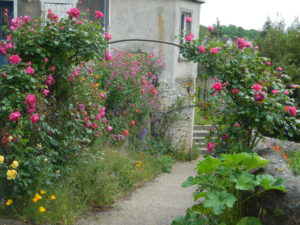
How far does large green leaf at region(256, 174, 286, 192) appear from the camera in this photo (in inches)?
174

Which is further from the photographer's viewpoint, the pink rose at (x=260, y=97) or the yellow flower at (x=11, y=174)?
the pink rose at (x=260, y=97)

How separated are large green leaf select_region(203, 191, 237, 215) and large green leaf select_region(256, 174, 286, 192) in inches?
13.1

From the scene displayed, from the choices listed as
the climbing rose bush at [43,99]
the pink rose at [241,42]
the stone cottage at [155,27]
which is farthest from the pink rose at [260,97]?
the stone cottage at [155,27]

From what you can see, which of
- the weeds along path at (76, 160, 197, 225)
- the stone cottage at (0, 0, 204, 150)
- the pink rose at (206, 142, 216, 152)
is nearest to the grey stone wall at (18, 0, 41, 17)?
the stone cottage at (0, 0, 204, 150)

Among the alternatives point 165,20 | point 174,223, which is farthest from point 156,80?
point 174,223

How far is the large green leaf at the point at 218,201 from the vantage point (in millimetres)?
4309

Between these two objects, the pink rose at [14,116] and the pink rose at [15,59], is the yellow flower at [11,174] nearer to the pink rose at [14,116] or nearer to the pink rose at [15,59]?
the pink rose at [14,116]

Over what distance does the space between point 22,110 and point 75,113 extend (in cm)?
95

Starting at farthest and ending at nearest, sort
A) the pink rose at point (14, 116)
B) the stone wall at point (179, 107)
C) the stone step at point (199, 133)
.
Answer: the stone step at point (199, 133) → the stone wall at point (179, 107) → the pink rose at point (14, 116)

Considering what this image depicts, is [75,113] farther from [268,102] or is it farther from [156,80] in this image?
[156,80]

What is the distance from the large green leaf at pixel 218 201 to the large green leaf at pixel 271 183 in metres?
0.33

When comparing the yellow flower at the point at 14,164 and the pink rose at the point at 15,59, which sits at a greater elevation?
the pink rose at the point at 15,59

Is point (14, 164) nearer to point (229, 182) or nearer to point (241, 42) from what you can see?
point (229, 182)

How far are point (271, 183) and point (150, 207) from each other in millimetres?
2456
